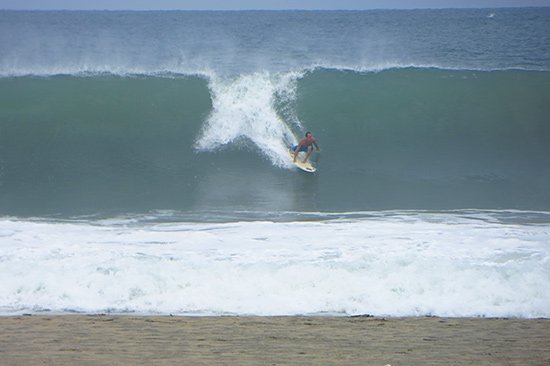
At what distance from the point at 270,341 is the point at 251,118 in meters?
10.1

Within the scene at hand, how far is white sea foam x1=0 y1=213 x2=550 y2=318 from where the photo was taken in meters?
6.46

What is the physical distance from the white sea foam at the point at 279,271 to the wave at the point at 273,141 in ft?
7.26

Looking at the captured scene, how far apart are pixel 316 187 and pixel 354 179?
100 centimetres

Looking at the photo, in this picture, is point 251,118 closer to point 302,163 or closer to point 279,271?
point 302,163

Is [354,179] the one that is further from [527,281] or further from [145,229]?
[527,281]

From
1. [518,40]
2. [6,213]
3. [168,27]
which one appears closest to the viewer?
[6,213]

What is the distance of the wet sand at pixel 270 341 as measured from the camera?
4.77m

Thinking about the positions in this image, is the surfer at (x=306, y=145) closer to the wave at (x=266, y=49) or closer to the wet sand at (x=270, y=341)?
the wave at (x=266, y=49)

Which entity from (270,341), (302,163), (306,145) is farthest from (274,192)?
(270,341)

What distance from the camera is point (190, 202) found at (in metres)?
11.0

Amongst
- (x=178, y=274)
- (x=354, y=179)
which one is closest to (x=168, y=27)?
(x=354, y=179)

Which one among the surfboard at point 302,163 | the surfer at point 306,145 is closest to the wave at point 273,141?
the surfboard at point 302,163

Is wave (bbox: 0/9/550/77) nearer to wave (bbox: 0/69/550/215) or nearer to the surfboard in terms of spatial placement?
wave (bbox: 0/69/550/215)

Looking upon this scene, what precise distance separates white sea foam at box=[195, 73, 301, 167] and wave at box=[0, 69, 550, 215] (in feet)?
0.12
